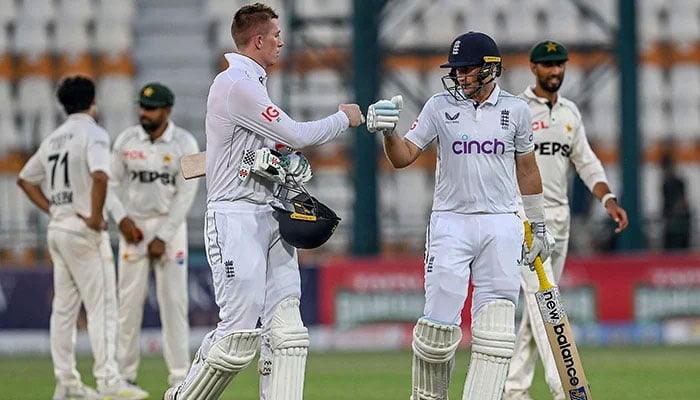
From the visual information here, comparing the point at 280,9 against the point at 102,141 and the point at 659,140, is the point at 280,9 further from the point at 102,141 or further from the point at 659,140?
the point at 102,141

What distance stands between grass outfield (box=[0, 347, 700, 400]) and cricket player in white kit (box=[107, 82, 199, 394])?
442 mm

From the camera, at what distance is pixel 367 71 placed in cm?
1606

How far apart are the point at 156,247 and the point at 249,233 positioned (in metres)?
3.26

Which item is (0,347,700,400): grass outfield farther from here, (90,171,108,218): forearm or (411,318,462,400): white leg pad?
(411,318,462,400): white leg pad

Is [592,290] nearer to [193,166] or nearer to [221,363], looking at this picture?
[193,166]

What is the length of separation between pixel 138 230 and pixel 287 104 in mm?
7519

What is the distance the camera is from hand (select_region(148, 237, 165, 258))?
34.2 ft

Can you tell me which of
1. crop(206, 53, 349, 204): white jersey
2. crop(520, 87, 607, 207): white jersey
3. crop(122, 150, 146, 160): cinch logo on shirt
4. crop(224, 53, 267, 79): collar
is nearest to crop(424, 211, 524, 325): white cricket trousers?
crop(206, 53, 349, 204): white jersey

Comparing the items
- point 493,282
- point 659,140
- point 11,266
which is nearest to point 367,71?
point 11,266

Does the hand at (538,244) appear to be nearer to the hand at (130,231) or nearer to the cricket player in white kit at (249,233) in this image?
the cricket player in white kit at (249,233)

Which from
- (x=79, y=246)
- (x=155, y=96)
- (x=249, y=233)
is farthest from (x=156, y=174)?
(x=249, y=233)

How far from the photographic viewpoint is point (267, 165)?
725 cm

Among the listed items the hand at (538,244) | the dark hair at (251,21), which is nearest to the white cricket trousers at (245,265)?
the dark hair at (251,21)

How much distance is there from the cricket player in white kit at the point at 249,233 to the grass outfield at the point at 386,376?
287 cm
